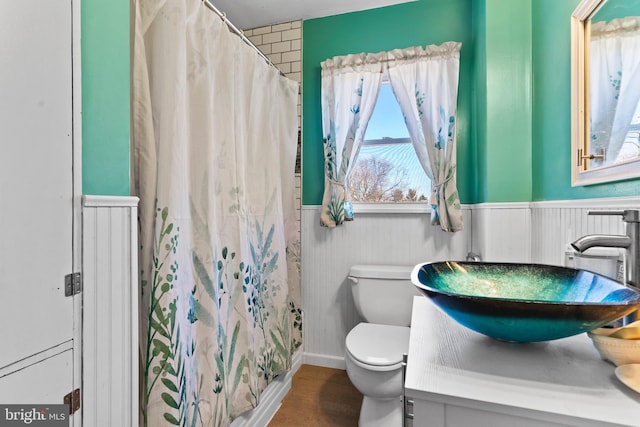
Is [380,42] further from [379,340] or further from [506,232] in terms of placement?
[379,340]

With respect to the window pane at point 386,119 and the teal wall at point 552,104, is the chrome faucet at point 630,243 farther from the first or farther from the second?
the window pane at point 386,119

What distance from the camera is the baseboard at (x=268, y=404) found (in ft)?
4.81

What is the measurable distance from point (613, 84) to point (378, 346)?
4.50 ft

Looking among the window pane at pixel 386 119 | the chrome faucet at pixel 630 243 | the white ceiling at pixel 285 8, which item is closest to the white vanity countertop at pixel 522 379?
the chrome faucet at pixel 630 243

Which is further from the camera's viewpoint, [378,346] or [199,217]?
[378,346]

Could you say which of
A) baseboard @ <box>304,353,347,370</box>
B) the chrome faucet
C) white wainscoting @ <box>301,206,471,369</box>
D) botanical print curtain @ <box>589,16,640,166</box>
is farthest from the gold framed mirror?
baseboard @ <box>304,353,347,370</box>

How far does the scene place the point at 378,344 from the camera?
1.56 metres

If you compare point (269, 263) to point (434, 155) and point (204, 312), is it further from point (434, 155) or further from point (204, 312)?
point (434, 155)

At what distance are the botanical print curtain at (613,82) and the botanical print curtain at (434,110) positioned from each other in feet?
2.69

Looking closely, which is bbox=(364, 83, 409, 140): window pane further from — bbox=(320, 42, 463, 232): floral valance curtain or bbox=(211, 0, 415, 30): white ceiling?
bbox=(211, 0, 415, 30): white ceiling

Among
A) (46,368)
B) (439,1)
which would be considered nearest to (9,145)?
(46,368)

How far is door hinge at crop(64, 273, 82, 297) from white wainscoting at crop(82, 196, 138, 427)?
1cm

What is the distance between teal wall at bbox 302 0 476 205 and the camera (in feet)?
6.31

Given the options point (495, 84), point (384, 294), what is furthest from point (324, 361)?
point (495, 84)
